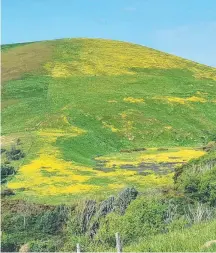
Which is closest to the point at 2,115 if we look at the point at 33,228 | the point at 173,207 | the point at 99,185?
the point at 99,185

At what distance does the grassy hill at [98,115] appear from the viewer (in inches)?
2178

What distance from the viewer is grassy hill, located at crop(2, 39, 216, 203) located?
55312mm

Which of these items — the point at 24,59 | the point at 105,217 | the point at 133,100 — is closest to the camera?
the point at 105,217

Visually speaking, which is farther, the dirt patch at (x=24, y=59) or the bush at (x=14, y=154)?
the dirt patch at (x=24, y=59)

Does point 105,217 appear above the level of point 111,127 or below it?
below

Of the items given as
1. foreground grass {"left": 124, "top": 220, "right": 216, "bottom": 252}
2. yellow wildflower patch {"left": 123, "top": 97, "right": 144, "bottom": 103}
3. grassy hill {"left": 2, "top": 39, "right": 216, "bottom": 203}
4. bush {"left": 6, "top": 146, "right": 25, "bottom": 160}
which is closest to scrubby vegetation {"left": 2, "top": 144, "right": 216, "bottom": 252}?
grassy hill {"left": 2, "top": 39, "right": 216, "bottom": 203}

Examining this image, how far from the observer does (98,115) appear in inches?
3514

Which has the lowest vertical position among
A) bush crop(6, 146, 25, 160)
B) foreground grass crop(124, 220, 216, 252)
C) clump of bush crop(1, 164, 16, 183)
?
clump of bush crop(1, 164, 16, 183)

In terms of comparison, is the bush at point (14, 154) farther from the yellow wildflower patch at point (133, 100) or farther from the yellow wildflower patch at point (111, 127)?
the yellow wildflower patch at point (133, 100)

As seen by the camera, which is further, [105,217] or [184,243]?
[105,217]

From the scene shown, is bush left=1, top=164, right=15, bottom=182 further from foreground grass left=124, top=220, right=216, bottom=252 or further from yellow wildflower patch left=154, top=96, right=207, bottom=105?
yellow wildflower patch left=154, top=96, right=207, bottom=105

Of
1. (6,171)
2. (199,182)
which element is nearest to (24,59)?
(6,171)

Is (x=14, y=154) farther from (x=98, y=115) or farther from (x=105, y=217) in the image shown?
(x=98, y=115)

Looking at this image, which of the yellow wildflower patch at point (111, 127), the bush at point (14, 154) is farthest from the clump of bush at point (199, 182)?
the yellow wildflower patch at point (111, 127)
